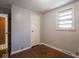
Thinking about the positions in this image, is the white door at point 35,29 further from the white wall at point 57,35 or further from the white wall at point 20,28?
the white wall at point 20,28

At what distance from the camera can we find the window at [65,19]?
109 inches

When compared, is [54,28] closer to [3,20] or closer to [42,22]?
[42,22]

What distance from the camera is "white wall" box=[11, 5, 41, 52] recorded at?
9.81ft

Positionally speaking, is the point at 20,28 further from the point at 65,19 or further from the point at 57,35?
the point at 65,19

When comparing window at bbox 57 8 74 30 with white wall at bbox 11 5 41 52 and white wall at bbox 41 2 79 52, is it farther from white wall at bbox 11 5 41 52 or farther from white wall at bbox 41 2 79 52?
white wall at bbox 11 5 41 52

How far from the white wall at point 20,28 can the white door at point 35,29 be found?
0.48 meters

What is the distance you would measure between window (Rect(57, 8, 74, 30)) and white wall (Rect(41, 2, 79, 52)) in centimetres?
17

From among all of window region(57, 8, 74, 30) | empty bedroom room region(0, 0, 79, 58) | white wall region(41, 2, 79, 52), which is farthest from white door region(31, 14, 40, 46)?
window region(57, 8, 74, 30)

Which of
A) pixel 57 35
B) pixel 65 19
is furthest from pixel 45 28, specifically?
pixel 65 19

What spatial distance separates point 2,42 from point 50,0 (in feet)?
10.6

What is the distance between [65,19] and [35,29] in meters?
1.78

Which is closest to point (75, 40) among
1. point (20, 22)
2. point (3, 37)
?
point (20, 22)

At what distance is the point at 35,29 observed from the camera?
4312 mm

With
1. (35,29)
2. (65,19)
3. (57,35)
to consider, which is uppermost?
(65,19)
